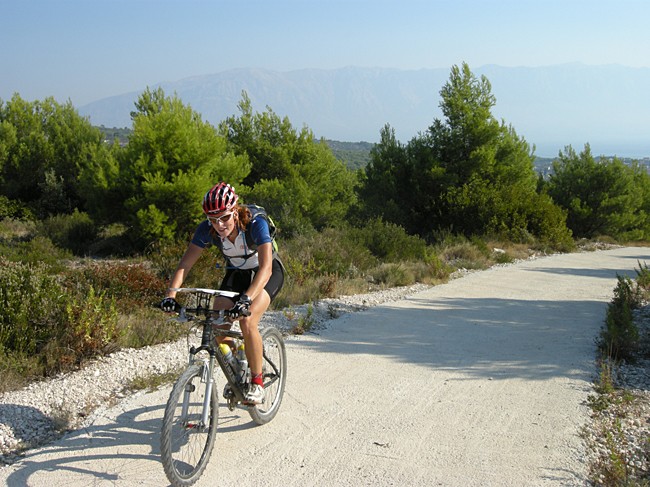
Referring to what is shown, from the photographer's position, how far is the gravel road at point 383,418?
3.98 m

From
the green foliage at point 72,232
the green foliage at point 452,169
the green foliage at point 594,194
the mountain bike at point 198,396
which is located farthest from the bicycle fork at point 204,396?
the green foliage at point 594,194

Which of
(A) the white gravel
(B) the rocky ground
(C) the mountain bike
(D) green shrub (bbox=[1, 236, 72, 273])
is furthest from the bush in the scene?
(D) green shrub (bbox=[1, 236, 72, 273])

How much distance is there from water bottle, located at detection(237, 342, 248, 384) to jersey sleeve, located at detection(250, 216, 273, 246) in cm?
83

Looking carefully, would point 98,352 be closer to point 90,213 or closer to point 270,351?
point 270,351

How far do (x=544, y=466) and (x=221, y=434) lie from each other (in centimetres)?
238

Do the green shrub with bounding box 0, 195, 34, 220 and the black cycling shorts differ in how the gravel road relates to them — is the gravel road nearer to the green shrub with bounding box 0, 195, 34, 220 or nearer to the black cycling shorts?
the black cycling shorts

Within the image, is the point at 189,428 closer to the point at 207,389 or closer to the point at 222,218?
the point at 207,389

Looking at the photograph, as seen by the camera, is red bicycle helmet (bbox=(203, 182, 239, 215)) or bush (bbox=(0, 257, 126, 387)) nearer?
red bicycle helmet (bbox=(203, 182, 239, 215))

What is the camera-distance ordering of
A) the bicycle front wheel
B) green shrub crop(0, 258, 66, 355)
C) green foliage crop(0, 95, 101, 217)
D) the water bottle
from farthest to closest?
green foliage crop(0, 95, 101, 217), green shrub crop(0, 258, 66, 355), the water bottle, the bicycle front wheel

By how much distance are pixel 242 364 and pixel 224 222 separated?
1065 mm

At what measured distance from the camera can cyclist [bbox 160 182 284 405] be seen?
4.04m

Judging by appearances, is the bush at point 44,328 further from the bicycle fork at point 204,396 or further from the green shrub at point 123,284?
the bicycle fork at point 204,396

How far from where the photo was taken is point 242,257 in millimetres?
4418

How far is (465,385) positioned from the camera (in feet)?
19.4
